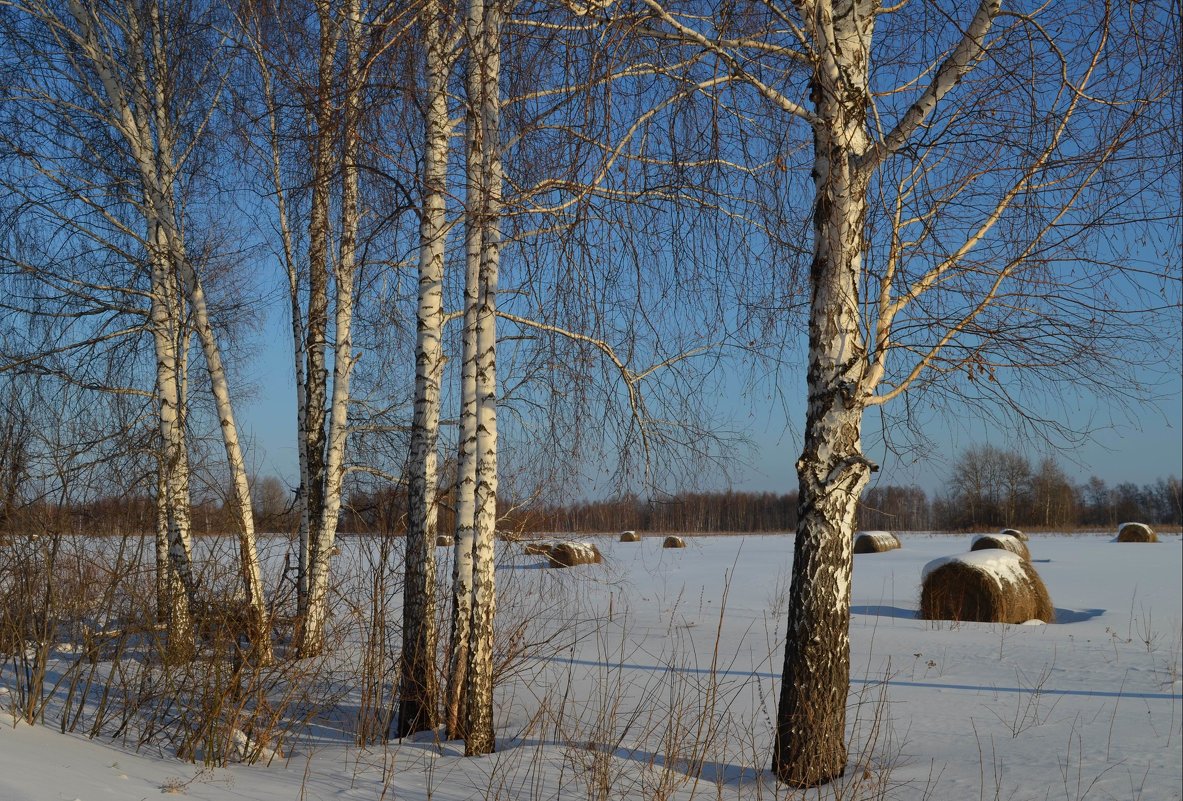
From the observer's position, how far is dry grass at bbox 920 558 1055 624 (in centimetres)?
1081

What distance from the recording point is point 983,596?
35.7 ft

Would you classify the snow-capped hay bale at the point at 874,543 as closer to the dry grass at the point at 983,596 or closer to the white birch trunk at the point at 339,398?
the dry grass at the point at 983,596

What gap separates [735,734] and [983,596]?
767 cm

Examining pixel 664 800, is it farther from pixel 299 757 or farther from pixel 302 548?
pixel 302 548

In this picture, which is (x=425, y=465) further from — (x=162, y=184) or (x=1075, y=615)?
(x=1075, y=615)

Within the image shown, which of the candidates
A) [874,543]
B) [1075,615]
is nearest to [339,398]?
[1075,615]

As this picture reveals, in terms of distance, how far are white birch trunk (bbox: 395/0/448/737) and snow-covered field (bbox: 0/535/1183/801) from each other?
0.53 metres

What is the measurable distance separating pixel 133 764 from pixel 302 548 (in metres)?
4.48

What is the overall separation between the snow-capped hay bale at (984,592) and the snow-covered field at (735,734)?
90 cm

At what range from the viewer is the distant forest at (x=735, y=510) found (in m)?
5.71

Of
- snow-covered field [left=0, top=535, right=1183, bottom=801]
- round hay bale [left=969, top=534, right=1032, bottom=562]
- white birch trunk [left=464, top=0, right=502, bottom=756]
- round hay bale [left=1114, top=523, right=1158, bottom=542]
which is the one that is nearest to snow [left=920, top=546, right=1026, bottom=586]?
snow-covered field [left=0, top=535, right=1183, bottom=801]

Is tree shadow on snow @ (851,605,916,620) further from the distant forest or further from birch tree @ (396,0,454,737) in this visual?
birch tree @ (396,0,454,737)

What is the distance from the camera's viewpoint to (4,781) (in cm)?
310

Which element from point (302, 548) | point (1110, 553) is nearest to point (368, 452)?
point (302, 548)
